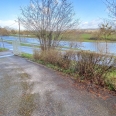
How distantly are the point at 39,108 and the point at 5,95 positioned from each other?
136 cm

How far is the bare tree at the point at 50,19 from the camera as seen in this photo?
9.20 m

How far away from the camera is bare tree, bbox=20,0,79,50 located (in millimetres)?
9203

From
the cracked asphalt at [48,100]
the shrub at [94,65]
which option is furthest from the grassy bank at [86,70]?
the cracked asphalt at [48,100]

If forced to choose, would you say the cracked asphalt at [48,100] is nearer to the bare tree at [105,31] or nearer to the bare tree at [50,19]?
the bare tree at [105,31]

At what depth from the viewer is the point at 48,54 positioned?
7.79 metres

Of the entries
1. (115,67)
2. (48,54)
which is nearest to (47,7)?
(48,54)

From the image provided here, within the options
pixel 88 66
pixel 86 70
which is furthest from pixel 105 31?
pixel 86 70

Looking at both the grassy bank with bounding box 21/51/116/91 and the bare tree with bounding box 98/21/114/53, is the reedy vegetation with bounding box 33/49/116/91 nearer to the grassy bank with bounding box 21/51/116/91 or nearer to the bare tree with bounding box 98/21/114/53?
the grassy bank with bounding box 21/51/116/91

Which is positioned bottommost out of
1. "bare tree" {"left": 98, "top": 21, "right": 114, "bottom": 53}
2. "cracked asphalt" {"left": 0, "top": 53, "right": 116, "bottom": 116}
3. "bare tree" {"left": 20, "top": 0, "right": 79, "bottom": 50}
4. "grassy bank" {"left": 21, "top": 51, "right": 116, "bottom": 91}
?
"cracked asphalt" {"left": 0, "top": 53, "right": 116, "bottom": 116}

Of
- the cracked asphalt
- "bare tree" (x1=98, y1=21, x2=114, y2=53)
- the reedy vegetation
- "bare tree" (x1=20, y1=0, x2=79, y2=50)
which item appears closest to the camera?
the cracked asphalt

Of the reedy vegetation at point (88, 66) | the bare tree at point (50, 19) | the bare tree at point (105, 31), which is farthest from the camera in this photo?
the bare tree at point (50, 19)

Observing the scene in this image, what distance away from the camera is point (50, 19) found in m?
9.41

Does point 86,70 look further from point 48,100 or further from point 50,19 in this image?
point 50,19

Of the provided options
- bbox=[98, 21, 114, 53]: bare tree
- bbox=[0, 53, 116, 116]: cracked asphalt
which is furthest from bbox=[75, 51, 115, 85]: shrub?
bbox=[98, 21, 114, 53]: bare tree
